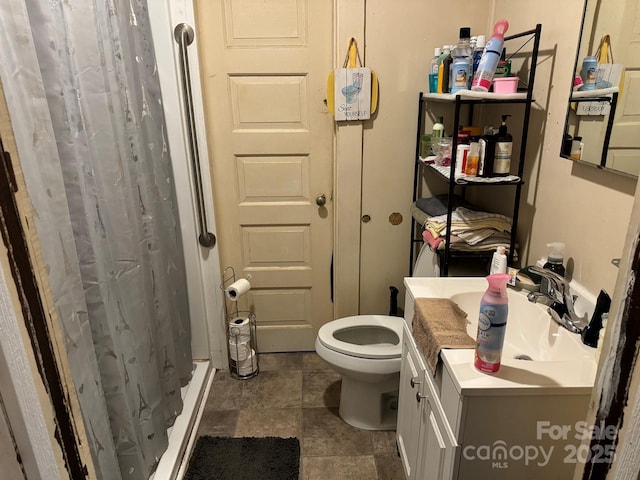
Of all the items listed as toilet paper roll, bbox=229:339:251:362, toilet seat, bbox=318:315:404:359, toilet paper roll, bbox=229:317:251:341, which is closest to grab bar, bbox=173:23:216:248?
toilet paper roll, bbox=229:317:251:341

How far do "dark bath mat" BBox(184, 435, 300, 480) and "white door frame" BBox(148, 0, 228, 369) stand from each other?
23.7 inches

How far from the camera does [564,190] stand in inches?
56.2

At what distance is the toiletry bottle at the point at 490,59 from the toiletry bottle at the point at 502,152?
161 mm

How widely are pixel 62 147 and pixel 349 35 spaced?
4.38 feet

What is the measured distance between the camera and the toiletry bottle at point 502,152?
153cm

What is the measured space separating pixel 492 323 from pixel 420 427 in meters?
0.60

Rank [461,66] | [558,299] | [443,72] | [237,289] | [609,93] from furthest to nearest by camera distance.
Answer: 1. [237,289]
2. [443,72]
3. [461,66]
4. [558,299]
5. [609,93]

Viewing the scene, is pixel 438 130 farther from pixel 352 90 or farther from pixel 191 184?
pixel 191 184

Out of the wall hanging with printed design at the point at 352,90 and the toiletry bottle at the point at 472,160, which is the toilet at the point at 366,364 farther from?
the wall hanging with printed design at the point at 352,90

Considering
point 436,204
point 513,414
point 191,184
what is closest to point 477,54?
point 436,204

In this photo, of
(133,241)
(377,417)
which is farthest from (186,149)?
(377,417)

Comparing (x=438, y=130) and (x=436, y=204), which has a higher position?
(x=438, y=130)

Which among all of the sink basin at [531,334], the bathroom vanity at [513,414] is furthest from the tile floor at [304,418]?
the sink basin at [531,334]

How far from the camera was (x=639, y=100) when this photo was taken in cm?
109
